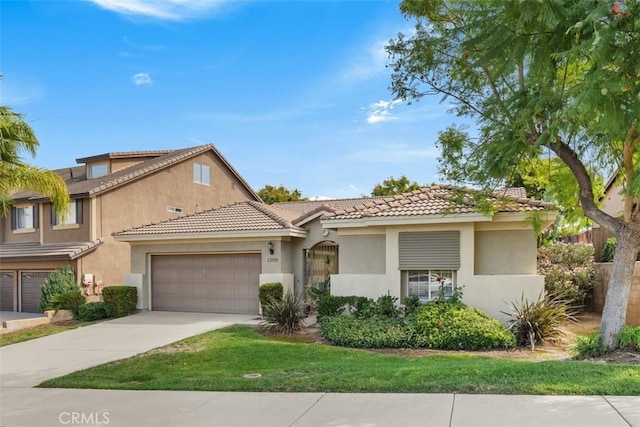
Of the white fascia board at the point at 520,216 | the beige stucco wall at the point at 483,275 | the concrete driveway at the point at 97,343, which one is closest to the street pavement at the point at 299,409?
the concrete driveway at the point at 97,343

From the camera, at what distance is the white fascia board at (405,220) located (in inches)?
566

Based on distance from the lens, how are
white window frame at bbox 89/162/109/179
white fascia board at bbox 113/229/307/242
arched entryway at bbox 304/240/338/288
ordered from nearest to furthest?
white fascia board at bbox 113/229/307/242, arched entryway at bbox 304/240/338/288, white window frame at bbox 89/162/109/179

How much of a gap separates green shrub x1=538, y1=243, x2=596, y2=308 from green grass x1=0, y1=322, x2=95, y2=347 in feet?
53.3

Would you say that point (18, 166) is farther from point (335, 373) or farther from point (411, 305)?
point (411, 305)

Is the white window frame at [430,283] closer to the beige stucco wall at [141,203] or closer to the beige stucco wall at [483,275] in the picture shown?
the beige stucco wall at [483,275]

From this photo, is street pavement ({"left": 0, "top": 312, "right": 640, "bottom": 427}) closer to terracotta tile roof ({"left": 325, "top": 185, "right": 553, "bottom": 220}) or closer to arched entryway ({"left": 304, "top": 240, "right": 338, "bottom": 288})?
terracotta tile roof ({"left": 325, "top": 185, "right": 553, "bottom": 220})

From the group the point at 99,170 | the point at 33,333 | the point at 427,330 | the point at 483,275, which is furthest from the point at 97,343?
the point at 99,170

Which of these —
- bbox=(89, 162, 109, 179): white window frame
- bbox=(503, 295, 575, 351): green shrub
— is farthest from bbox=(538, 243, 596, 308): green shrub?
bbox=(89, 162, 109, 179): white window frame

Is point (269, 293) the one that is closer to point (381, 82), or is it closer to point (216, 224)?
point (216, 224)

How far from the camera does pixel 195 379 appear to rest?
854 centimetres

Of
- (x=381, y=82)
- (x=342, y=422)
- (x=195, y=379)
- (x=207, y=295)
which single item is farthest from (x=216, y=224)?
(x=342, y=422)

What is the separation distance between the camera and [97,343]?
538 inches

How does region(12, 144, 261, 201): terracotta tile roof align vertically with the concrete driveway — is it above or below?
above

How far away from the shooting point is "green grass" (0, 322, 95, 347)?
15372 mm
